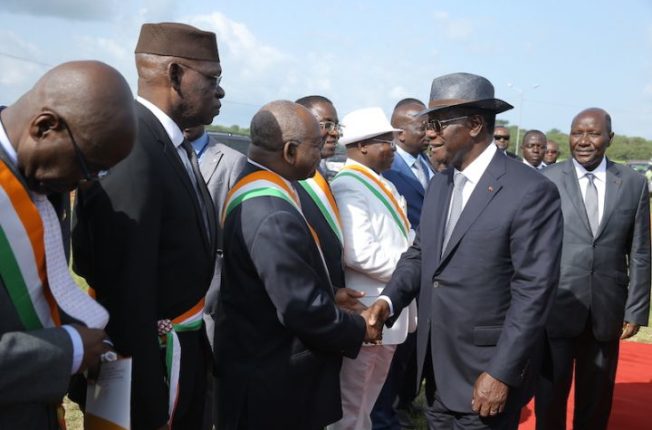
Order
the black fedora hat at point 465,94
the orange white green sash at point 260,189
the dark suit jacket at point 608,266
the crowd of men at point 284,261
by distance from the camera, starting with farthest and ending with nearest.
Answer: the dark suit jacket at point 608,266 → the black fedora hat at point 465,94 → the orange white green sash at point 260,189 → the crowd of men at point 284,261

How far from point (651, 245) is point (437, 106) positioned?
224 centimetres

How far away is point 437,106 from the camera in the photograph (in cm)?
302

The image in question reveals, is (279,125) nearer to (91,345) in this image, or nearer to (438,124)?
(438,124)

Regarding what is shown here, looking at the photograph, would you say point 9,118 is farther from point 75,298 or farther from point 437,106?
point 437,106

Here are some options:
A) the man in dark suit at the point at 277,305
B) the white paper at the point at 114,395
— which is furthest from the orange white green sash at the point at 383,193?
A: the white paper at the point at 114,395

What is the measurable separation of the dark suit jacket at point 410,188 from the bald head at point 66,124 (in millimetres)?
3549

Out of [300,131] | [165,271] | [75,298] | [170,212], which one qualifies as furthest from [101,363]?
[300,131]

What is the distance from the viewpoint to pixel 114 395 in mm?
1945

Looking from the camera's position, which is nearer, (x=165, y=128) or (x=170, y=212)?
(x=170, y=212)

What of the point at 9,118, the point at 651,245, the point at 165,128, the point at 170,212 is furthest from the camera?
the point at 651,245

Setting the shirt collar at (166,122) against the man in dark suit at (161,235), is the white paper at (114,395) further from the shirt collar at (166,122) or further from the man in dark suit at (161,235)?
the shirt collar at (166,122)

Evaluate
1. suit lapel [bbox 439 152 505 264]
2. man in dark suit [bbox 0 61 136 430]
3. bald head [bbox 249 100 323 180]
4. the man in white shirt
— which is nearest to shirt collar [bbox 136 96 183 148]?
bald head [bbox 249 100 323 180]

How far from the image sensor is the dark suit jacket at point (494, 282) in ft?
8.87

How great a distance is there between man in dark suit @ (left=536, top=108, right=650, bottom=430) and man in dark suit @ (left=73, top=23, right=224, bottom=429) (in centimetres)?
260
